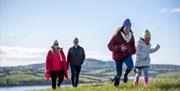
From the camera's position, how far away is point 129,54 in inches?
767

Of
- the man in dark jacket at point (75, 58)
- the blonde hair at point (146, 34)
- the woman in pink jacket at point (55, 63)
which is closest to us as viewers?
the blonde hair at point (146, 34)

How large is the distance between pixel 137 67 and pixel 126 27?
6.20 feet

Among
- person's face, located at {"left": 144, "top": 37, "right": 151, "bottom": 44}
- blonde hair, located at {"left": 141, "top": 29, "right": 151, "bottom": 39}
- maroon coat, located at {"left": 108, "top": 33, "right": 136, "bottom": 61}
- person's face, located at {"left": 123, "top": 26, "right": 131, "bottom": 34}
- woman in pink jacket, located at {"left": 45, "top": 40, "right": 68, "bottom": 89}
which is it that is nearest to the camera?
person's face, located at {"left": 123, "top": 26, "right": 131, "bottom": 34}

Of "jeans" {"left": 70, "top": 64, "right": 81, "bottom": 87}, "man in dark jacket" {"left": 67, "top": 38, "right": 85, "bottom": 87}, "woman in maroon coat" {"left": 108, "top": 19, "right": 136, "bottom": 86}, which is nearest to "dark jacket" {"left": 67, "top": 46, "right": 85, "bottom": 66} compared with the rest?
"man in dark jacket" {"left": 67, "top": 38, "right": 85, "bottom": 87}

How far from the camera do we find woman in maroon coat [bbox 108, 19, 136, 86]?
63.5 feet

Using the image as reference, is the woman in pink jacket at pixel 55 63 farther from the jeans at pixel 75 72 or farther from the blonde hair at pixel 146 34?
the blonde hair at pixel 146 34

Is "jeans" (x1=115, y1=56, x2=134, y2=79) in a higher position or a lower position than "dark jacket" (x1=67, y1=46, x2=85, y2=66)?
lower

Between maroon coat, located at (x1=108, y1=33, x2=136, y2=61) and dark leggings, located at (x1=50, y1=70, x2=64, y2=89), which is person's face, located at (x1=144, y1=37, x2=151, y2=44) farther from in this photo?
dark leggings, located at (x1=50, y1=70, x2=64, y2=89)

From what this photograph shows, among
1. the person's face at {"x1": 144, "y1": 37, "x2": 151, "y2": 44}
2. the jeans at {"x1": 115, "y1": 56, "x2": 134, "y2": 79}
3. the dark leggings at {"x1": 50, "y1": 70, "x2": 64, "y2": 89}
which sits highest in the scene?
the person's face at {"x1": 144, "y1": 37, "x2": 151, "y2": 44}

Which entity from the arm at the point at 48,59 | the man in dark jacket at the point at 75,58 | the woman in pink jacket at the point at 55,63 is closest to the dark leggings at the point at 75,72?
the man in dark jacket at the point at 75,58

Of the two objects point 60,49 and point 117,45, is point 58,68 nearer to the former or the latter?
point 60,49

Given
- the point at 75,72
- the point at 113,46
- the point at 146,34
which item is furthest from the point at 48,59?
the point at 146,34

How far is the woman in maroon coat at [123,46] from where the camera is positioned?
19.4 metres

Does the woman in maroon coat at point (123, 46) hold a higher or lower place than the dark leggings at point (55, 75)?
higher
